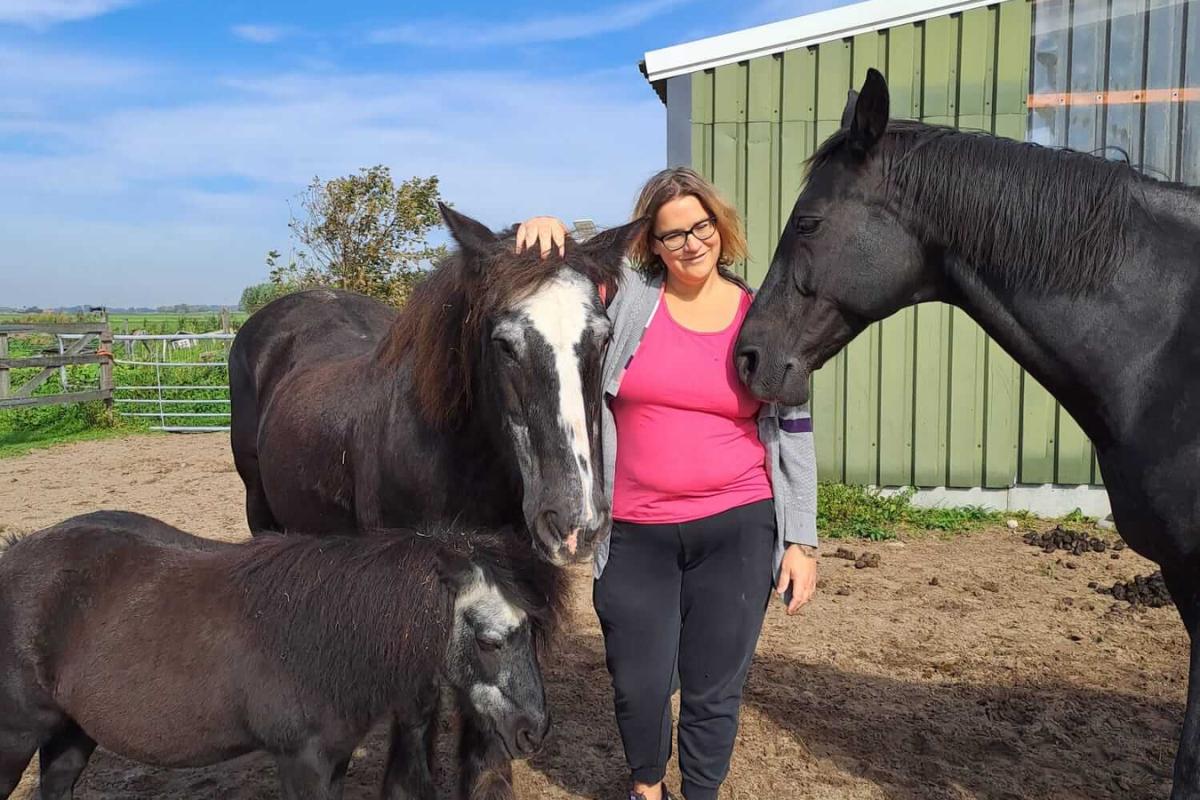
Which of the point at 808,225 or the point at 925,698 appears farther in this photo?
the point at 925,698

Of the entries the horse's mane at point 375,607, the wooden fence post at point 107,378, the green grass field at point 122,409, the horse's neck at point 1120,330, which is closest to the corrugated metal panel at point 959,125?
the horse's neck at point 1120,330

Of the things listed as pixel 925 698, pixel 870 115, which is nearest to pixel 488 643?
pixel 870 115

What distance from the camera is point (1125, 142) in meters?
6.55

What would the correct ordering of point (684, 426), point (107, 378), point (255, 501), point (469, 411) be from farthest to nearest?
point (107, 378)
point (255, 501)
point (469, 411)
point (684, 426)

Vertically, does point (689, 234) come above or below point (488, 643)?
above

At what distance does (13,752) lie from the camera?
2.43 meters

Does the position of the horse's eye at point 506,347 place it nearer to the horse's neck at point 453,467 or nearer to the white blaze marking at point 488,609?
the horse's neck at point 453,467

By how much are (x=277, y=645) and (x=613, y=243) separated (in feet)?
4.72

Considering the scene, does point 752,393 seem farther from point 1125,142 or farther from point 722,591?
point 1125,142

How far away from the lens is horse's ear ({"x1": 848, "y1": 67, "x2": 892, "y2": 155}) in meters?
2.29

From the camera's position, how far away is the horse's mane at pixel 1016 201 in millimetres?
2289

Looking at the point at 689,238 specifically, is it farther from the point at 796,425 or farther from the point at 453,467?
the point at 453,467

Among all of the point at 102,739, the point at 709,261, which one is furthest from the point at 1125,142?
the point at 102,739

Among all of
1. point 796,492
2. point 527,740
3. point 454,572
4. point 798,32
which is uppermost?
point 798,32
